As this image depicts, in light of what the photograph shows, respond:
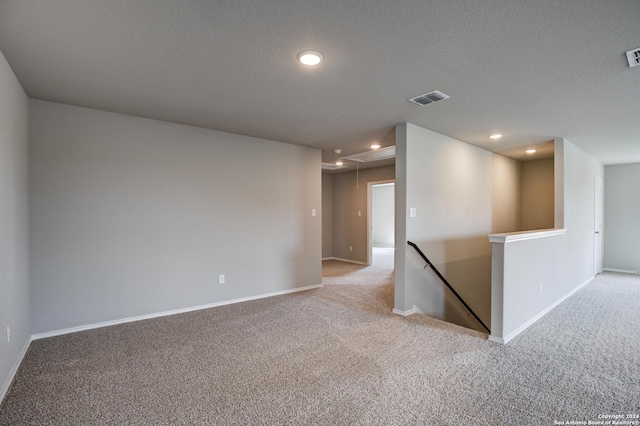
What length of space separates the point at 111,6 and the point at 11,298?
2.35m

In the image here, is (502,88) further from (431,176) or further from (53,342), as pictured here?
(53,342)

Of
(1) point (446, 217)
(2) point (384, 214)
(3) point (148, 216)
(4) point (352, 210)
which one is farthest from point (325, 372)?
(2) point (384, 214)

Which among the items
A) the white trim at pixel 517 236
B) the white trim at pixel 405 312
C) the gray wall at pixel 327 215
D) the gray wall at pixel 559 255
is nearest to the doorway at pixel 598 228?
the gray wall at pixel 559 255

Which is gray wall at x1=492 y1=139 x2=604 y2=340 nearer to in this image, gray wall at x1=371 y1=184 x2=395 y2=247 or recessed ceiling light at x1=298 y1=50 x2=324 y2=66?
recessed ceiling light at x1=298 y1=50 x2=324 y2=66

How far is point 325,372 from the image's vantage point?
2.47m

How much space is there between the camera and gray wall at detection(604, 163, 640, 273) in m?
6.67

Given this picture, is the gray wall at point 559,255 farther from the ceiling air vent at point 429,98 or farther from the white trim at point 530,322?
the ceiling air vent at point 429,98

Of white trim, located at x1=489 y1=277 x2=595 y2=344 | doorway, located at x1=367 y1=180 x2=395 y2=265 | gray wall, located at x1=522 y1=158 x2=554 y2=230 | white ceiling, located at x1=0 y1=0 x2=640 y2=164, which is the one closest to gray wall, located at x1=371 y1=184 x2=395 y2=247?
doorway, located at x1=367 y1=180 x2=395 y2=265

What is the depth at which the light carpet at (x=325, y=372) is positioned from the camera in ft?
6.49

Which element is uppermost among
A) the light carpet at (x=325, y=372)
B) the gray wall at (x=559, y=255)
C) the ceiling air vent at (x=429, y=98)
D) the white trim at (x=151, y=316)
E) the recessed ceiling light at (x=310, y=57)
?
the recessed ceiling light at (x=310, y=57)

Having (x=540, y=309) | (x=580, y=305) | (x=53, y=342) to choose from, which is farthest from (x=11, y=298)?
(x=580, y=305)

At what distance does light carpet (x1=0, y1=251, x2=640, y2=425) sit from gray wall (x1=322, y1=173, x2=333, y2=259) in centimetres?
477

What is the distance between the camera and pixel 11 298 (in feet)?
8.08

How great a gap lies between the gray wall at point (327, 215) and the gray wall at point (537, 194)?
180 inches
